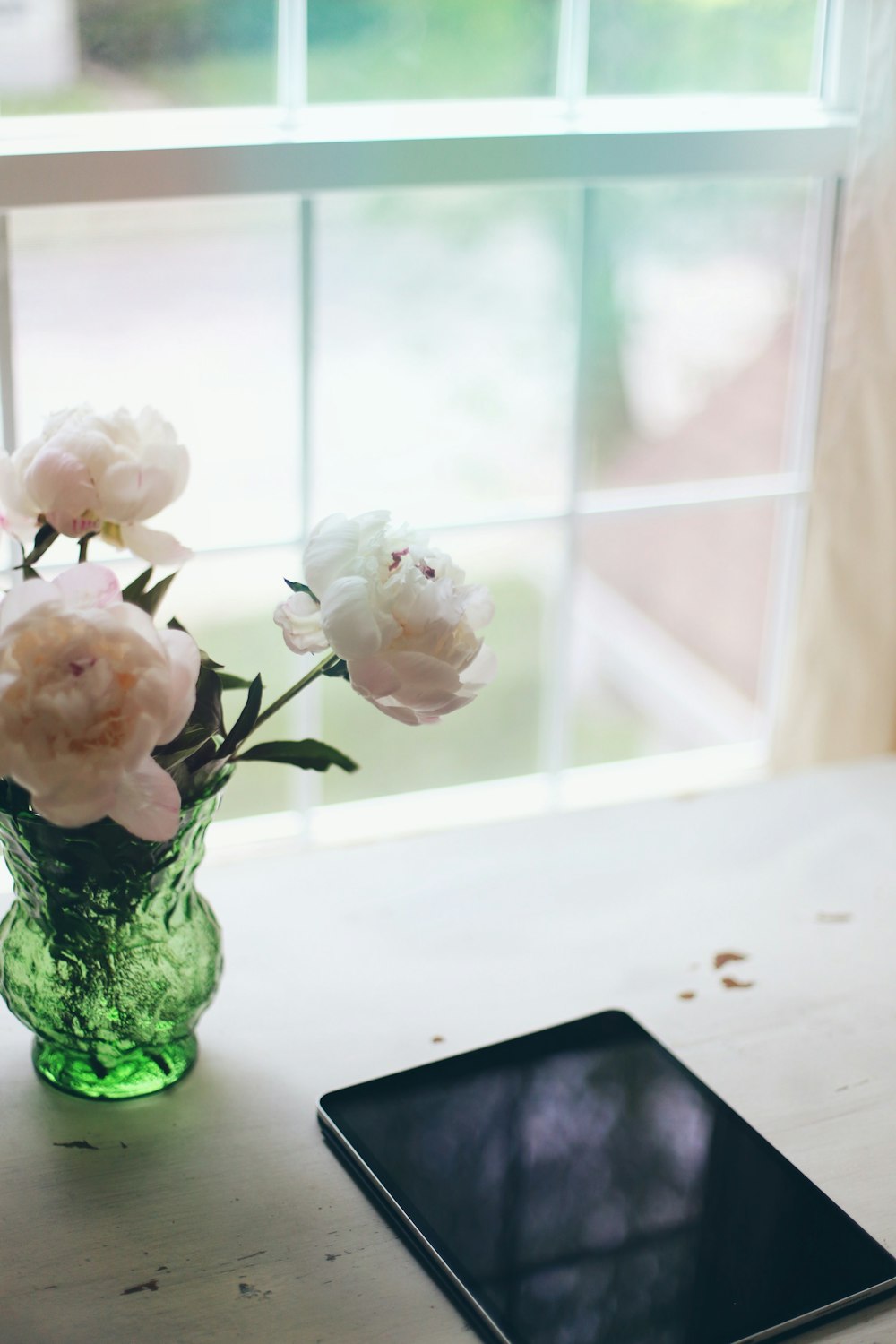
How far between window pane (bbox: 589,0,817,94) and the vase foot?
1.15 metres

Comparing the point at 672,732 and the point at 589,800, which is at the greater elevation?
the point at 589,800

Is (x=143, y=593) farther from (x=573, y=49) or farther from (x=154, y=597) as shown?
(x=573, y=49)

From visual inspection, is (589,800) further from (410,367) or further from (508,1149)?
(410,367)

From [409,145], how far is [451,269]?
2649 millimetres

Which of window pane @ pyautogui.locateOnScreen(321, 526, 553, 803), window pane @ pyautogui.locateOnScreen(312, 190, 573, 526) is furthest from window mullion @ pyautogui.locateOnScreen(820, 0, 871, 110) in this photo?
window pane @ pyautogui.locateOnScreen(321, 526, 553, 803)

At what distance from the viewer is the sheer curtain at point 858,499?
1.53 metres

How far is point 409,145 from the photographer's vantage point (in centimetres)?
143

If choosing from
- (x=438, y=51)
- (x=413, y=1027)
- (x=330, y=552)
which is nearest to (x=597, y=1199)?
(x=413, y=1027)

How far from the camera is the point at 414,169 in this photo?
144cm

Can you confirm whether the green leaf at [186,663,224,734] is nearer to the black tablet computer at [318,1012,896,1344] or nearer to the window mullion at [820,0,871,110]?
the black tablet computer at [318,1012,896,1344]

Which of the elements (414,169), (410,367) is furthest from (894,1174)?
(410,367)

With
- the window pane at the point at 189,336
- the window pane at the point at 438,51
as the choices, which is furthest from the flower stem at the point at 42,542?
the window pane at the point at 438,51

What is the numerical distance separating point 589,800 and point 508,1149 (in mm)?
982

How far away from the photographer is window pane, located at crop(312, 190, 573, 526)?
362 cm
